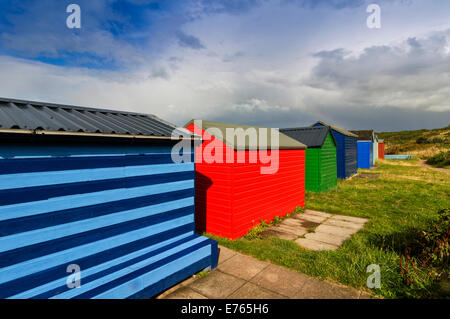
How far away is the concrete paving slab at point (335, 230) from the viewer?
764 cm

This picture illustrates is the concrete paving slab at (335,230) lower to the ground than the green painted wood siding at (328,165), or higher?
lower

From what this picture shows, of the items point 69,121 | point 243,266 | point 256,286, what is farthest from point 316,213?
point 69,121

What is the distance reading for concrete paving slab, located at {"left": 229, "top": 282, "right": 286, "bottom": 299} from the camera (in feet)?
14.0

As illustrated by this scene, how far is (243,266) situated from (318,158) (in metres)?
9.86

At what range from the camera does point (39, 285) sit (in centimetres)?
325

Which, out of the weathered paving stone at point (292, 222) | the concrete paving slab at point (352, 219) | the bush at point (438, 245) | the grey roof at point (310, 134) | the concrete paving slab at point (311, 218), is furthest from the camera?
the grey roof at point (310, 134)

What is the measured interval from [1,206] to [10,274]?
2.83 feet

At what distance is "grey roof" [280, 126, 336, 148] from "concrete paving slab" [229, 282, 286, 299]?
1050 centimetres

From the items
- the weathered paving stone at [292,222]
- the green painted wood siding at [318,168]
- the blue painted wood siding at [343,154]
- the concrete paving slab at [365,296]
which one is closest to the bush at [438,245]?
the concrete paving slab at [365,296]

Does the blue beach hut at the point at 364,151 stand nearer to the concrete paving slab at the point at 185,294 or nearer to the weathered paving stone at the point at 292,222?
the weathered paving stone at the point at 292,222

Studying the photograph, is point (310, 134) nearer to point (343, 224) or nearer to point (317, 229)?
point (343, 224)

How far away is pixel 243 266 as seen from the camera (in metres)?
5.38

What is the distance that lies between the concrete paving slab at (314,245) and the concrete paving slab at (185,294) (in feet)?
11.4

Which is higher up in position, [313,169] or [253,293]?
[313,169]
